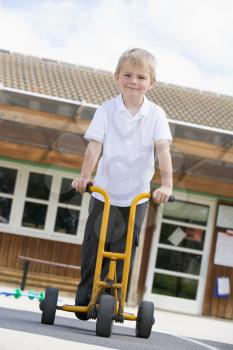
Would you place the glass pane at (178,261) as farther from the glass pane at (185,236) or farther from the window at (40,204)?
the window at (40,204)

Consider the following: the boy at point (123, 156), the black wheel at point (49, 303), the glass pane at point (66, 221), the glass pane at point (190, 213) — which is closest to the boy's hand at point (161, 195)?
the boy at point (123, 156)

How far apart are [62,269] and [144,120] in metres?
11.4

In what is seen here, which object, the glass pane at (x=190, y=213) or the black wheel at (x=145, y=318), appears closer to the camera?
the black wheel at (x=145, y=318)

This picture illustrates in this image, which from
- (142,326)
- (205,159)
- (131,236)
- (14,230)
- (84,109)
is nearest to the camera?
(131,236)

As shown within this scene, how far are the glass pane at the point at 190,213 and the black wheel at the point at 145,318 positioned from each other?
11449 mm

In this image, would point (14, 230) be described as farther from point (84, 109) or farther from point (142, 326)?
point (142, 326)

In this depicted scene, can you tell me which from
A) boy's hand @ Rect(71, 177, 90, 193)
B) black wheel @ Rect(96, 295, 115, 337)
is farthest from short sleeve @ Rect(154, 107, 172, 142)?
black wheel @ Rect(96, 295, 115, 337)

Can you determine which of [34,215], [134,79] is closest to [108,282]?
[134,79]

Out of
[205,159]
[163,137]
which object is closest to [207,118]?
[205,159]

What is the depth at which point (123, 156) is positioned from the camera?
4520 mm

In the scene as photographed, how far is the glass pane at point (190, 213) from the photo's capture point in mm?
16250

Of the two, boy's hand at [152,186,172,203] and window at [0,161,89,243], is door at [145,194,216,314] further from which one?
boy's hand at [152,186,172,203]

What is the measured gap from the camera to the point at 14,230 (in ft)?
51.3

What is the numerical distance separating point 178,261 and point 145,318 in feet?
38.4
